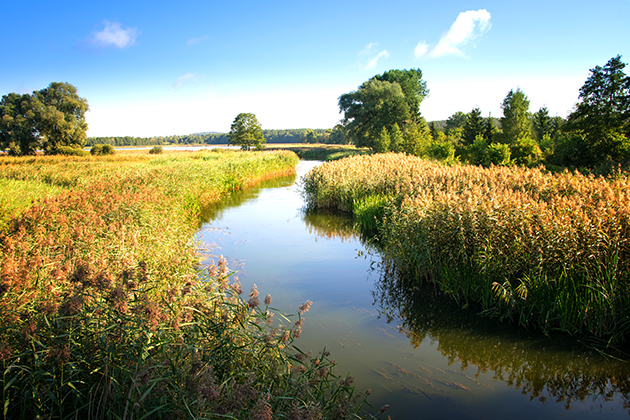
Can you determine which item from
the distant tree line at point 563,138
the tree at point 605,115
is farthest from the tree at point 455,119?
the tree at point 605,115

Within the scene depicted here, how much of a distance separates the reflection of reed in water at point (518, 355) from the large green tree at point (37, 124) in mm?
55613

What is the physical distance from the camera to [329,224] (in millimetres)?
12812

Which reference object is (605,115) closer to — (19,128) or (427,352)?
(427,352)

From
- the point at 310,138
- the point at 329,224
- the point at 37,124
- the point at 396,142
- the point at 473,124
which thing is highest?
the point at 310,138

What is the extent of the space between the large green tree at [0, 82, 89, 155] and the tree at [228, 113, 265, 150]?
2863cm

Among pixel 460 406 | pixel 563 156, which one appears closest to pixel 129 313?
pixel 460 406

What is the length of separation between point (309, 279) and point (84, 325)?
16.7 feet

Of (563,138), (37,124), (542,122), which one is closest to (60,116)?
(37,124)

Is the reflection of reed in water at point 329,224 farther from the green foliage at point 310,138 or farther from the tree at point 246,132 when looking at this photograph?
Result: the green foliage at point 310,138

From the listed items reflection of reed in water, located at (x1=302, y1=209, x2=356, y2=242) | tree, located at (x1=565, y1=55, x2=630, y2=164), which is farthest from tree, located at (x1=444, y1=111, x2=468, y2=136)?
reflection of reed in water, located at (x1=302, y1=209, x2=356, y2=242)

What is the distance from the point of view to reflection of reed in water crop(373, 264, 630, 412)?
13.0 feet

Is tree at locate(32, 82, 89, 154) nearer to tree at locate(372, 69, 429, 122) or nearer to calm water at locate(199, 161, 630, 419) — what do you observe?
tree at locate(372, 69, 429, 122)

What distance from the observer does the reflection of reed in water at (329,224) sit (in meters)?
11.3

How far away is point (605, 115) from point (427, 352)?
23.0 meters
